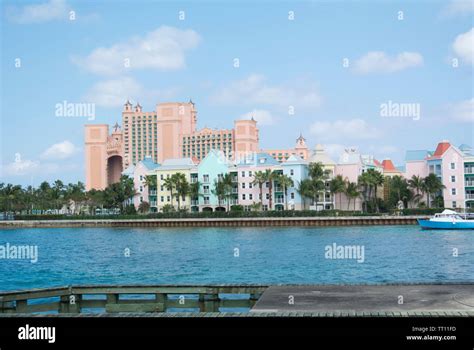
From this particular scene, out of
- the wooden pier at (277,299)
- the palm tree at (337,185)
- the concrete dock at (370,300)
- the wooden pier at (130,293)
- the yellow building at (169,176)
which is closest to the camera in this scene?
the concrete dock at (370,300)

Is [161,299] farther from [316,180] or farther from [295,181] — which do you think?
[295,181]

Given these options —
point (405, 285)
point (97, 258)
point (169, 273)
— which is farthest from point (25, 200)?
point (405, 285)

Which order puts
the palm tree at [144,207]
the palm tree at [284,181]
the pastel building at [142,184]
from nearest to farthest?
the palm tree at [284,181] < the palm tree at [144,207] < the pastel building at [142,184]

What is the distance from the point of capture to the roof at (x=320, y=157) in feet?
414

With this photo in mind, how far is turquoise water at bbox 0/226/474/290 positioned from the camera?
138 ft

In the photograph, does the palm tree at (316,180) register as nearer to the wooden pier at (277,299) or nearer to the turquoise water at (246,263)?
the turquoise water at (246,263)

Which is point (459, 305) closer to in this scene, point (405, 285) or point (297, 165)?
point (405, 285)

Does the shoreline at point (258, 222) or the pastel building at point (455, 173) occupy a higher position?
the pastel building at point (455, 173)

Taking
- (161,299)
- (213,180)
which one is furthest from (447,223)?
(161,299)

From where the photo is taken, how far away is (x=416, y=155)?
12662cm

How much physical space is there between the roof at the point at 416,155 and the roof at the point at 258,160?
949 inches

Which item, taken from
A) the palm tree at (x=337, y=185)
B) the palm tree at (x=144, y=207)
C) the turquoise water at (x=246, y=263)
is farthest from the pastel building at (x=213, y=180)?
the turquoise water at (x=246, y=263)

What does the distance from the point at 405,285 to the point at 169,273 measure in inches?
1091
